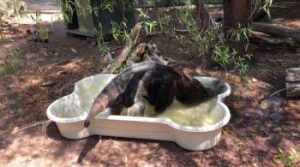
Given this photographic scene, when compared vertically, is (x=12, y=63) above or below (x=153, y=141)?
above

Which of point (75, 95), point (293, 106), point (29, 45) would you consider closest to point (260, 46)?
point (293, 106)

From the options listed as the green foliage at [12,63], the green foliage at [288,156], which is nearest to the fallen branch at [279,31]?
the green foliage at [288,156]

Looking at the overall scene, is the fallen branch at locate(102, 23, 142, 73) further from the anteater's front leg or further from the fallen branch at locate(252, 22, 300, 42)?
the fallen branch at locate(252, 22, 300, 42)

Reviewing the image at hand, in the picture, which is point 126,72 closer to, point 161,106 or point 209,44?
point 161,106

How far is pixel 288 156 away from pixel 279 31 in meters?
2.30

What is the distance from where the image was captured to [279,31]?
499cm

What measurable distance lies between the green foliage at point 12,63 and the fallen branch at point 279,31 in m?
3.14

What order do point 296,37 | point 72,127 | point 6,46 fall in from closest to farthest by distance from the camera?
point 72,127 < point 296,37 < point 6,46

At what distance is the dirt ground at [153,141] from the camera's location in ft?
10.5

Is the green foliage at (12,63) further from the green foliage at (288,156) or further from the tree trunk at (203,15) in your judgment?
the green foliage at (288,156)

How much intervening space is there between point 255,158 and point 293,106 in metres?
0.95

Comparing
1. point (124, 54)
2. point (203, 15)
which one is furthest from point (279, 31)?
point (124, 54)

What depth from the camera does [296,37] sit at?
488cm

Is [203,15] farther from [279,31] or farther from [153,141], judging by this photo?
[153,141]
